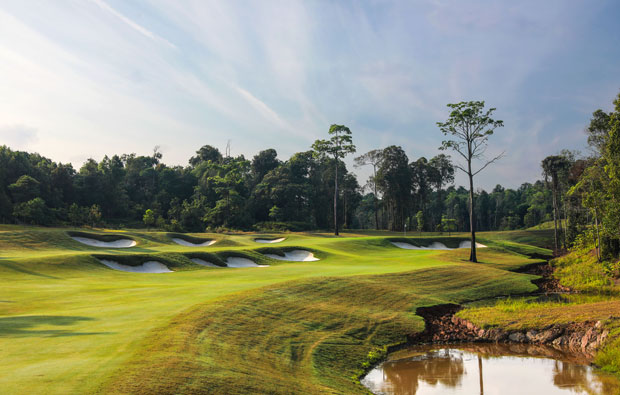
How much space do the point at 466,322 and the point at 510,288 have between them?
918 cm

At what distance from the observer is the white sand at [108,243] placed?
Result: 37.4 meters

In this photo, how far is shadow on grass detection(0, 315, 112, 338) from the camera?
32.6 ft

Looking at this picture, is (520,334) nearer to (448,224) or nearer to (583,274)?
(583,274)

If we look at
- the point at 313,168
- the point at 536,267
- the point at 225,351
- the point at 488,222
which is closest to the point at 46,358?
the point at 225,351

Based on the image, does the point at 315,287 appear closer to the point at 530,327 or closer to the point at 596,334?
the point at 530,327

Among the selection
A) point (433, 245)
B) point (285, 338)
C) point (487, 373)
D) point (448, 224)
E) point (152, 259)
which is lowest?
point (487, 373)

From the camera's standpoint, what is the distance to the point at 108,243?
38.8 meters

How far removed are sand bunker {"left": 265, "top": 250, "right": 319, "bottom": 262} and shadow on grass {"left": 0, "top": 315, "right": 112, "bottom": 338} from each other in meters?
23.9

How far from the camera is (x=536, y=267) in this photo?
33.0 m

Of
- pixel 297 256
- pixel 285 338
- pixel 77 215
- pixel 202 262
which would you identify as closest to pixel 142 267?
pixel 202 262

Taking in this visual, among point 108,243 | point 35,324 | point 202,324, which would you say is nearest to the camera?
point 35,324

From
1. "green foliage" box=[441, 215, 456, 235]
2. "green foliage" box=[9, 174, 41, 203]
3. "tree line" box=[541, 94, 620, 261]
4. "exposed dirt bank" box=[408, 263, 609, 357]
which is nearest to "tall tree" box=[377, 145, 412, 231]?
"green foliage" box=[441, 215, 456, 235]

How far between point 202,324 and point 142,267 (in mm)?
17050

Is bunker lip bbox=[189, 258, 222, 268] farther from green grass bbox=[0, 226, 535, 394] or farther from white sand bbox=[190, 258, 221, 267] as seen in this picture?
green grass bbox=[0, 226, 535, 394]
